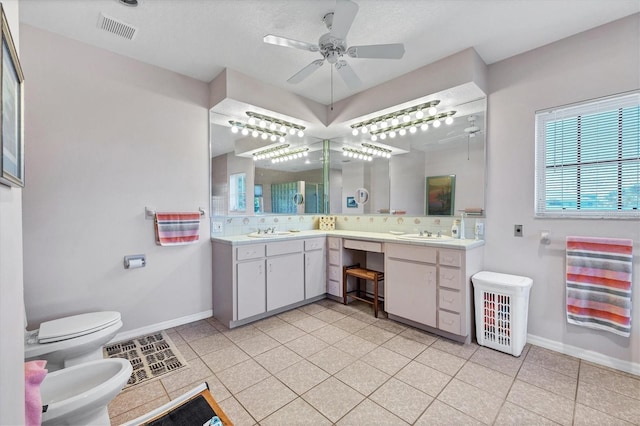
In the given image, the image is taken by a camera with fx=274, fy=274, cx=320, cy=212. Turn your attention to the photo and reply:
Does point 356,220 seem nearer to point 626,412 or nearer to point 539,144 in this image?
point 539,144

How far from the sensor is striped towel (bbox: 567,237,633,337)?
6.68ft

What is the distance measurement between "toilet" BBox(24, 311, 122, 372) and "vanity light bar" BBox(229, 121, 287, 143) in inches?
90.9

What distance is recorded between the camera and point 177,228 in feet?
9.22

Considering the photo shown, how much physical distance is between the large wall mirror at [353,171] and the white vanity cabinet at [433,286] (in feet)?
2.13

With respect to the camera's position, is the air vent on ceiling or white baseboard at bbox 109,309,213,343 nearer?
the air vent on ceiling

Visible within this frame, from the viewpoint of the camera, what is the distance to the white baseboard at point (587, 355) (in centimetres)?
205

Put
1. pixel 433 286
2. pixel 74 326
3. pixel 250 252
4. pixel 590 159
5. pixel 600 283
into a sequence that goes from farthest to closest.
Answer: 1. pixel 250 252
2. pixel 433 286
3. pixel 590 159
4. pixel 600 283
5. pixel 74 326

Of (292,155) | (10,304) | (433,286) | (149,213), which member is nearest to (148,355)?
(149,213)

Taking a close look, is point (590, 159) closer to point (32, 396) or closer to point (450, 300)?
point (450, 300)

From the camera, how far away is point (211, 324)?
9.68 feet

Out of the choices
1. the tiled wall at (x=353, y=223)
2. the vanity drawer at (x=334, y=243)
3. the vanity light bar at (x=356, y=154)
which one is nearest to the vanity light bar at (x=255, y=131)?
the vanity light bar at (x=356, y=154)

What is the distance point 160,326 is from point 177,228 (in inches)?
39.6

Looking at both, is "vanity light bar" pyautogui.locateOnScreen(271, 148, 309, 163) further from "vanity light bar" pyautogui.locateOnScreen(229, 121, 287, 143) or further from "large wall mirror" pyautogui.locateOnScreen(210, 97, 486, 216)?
"vanity light bar" pyautogui.locateOnScreen(229, 121, 287, 143)

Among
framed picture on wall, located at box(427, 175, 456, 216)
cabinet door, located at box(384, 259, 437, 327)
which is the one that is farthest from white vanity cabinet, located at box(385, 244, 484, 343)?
framed picture on wall, located at box(427, 175, 456, 216)
